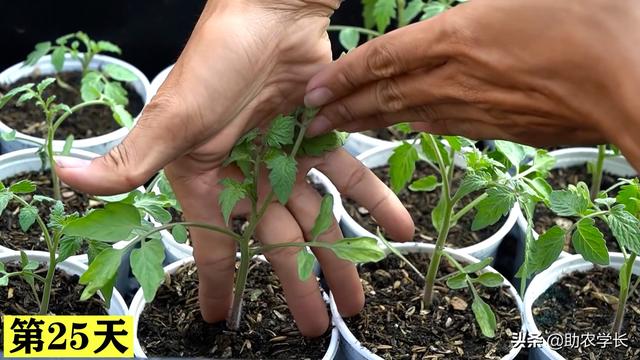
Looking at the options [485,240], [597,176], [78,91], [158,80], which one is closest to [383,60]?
[485,240]

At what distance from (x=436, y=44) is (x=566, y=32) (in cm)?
21

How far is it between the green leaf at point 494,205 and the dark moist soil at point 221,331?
367mm

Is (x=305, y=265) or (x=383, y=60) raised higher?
(x=383, y=60)

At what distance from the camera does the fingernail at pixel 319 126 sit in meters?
1.35

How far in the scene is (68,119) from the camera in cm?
217

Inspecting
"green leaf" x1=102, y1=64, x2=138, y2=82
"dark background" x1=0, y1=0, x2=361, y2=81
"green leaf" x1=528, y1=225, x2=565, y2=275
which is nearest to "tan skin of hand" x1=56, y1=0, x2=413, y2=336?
"green leaf" x1=528, y1=225, x2=565, y2=275

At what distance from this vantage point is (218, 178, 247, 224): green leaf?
121 cm

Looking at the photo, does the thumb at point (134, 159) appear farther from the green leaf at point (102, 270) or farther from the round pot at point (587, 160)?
the round pot at point (587, 160)

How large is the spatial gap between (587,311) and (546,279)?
99 millimetres

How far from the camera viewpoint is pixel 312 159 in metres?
1.41

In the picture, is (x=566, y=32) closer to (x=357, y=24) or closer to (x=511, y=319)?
(x=511, y=319)

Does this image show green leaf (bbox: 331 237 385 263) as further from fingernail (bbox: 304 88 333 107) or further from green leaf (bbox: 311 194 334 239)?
fingernail (bbox: 304 88 333 107)

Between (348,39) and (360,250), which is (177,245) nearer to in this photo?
(360,250)

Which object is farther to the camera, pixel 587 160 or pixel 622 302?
pixel 587 160
